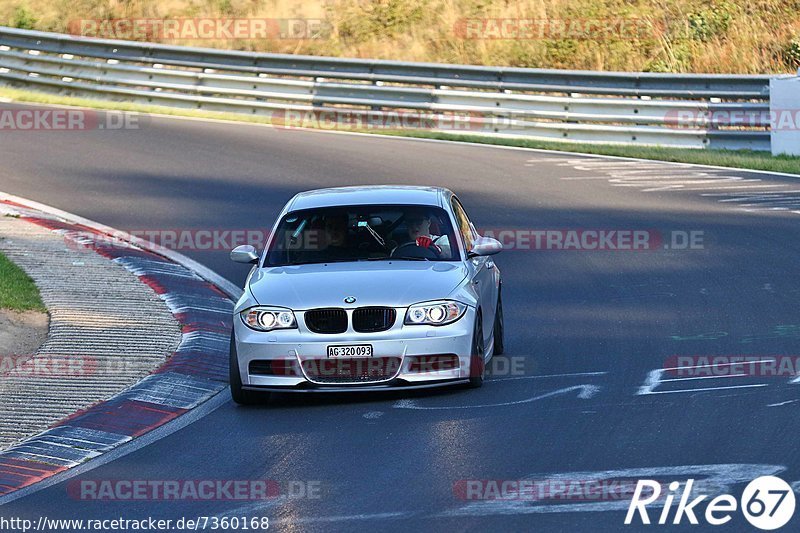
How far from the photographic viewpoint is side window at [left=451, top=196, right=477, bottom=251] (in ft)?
38.9

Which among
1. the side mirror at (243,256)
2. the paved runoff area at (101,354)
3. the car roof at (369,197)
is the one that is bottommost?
the paved runoff area at (101,354)

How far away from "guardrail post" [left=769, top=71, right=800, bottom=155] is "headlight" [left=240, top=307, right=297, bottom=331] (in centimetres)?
1418

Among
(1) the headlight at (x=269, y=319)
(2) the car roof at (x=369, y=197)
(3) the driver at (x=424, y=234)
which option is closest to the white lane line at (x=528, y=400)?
(1) the headlight at (x=269, y=319)

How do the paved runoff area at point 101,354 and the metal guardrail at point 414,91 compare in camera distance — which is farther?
the metal guardrail at point 414,91

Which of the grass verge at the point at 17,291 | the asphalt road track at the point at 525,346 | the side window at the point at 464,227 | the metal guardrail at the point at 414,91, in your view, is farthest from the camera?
the metal guardrail at the point at 414,91

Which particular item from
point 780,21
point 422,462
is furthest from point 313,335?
point 780,21

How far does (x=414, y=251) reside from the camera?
1140 centimetres

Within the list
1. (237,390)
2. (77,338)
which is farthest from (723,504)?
(77,338)

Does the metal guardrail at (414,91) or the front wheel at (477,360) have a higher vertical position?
the metal guardrail at (414,91)

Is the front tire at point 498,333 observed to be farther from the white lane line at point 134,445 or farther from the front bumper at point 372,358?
the white lane line at point 134,445

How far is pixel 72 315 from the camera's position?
43.4 ft

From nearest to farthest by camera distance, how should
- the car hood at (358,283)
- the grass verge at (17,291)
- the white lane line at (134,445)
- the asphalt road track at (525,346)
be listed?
the asphalt road track at (525,346) < the white lane line at (134,445) < the car hood at (358,283) < the grass verge at (17,291)

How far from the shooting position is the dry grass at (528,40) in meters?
31.7

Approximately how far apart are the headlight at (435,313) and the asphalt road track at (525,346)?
598mm
